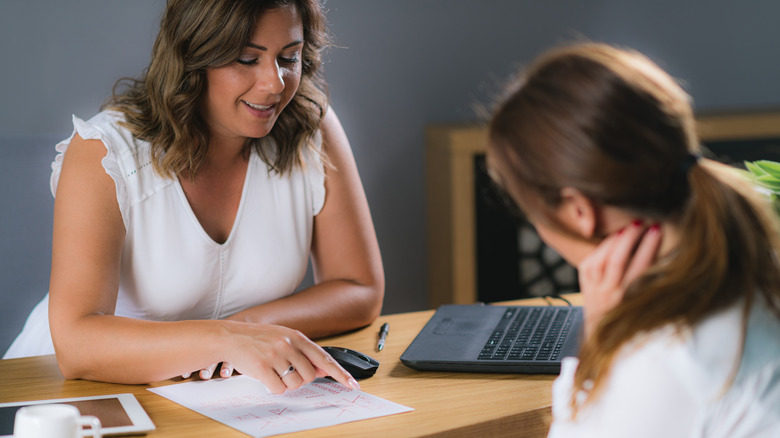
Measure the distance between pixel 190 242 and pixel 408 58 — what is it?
1.60 meters

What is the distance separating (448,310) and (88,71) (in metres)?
1.49

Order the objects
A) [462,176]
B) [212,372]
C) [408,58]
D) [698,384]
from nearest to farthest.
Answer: [698,384] < [212,372] < [462,176] < [408,58]

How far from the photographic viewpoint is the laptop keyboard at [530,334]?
3.93 feet

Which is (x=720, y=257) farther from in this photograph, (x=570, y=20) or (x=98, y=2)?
(x=570, y=20)

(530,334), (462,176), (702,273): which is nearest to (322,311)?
(530,334)

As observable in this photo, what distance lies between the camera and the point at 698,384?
698mm

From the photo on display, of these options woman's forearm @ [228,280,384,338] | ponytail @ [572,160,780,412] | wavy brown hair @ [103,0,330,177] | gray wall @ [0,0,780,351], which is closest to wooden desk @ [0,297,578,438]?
woman's forearm @ [228,280,384,338]

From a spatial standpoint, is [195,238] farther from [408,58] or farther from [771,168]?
[408,58]

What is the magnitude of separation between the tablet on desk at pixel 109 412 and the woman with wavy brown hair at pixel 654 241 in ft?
1.64

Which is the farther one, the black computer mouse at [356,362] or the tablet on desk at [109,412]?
the black computer mouse at [356,362]

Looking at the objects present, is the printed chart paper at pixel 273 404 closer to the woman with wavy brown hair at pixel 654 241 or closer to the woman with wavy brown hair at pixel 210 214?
the woman with wavy brown hair at pixel 210 214

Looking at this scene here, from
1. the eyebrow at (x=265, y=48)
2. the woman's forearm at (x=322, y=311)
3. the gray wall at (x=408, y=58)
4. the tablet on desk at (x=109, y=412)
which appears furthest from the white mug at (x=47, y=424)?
the gray wall at (x=408, y=58)

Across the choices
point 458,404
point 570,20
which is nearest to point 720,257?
point 458,404

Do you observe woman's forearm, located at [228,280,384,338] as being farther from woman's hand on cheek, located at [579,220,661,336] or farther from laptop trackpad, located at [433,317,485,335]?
woman's hand on cheek, located at [579,220,661,336]
